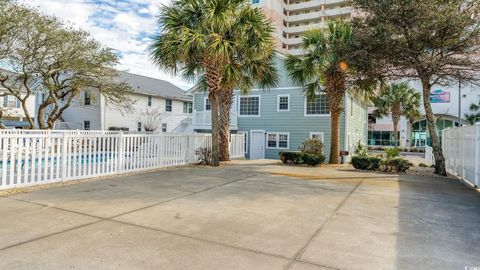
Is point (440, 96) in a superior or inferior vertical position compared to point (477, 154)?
superior

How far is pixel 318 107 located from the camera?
19484mm

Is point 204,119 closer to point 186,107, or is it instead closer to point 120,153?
point 186,107

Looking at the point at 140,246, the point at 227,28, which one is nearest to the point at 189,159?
the point at 227,28

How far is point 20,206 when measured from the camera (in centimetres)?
559

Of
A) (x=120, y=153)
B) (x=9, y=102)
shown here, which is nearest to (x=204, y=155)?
(x=120, y=153)

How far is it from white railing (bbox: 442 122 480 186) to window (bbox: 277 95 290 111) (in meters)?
10.1

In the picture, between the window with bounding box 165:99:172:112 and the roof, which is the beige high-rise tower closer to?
the roof

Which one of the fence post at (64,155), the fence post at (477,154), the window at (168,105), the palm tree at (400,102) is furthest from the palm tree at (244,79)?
the palm tree at (400,102)

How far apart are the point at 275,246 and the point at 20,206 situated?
4.80 m

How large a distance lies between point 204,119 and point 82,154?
510 inches

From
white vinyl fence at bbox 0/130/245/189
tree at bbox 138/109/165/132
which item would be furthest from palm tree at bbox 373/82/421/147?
white vinyl fence at bbox 0/130/245/189

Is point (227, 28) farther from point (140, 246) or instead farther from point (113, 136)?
point (140, 246)

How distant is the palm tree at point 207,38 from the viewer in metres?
11.3

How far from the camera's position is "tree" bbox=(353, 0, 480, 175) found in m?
9.60
